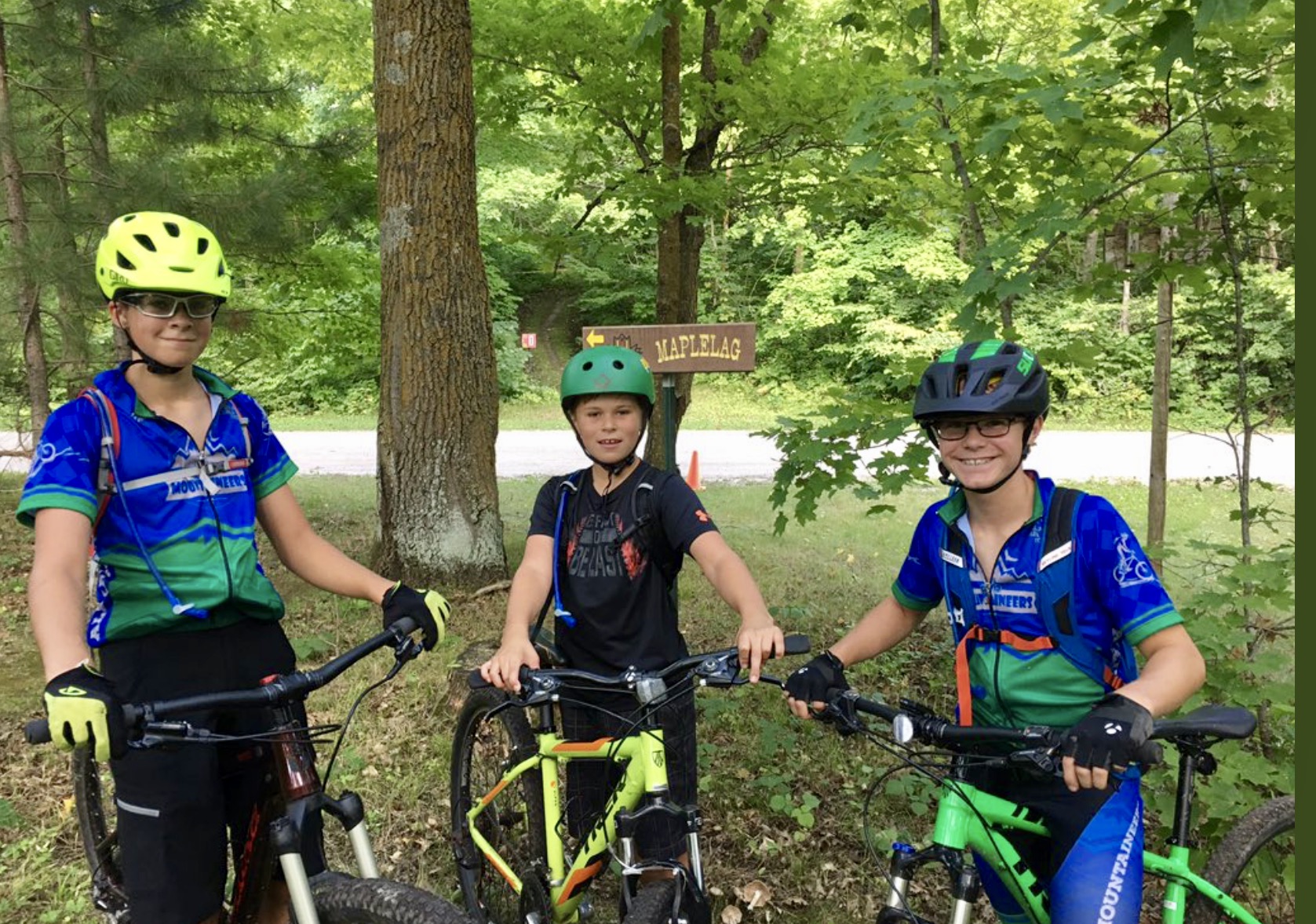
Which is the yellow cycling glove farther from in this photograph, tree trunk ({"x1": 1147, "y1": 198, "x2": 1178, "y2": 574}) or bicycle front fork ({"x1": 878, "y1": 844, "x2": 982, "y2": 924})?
tree trunk ({"x1": 1147, "y1": 198, "x2": 1178, "y2": 574})

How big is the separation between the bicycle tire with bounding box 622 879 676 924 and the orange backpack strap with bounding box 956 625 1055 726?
93cm

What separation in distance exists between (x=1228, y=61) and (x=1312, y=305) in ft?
12.5

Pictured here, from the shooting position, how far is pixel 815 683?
2.27 m

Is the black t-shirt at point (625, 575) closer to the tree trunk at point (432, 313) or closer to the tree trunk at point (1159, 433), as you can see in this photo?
the tree trunk at point (432, 313)

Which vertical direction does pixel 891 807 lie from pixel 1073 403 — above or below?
below

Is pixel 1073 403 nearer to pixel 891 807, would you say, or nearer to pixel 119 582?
pixel 891 807

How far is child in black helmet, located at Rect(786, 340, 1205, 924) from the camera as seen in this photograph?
2.20 metres

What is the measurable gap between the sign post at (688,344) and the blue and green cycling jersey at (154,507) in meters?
3.42

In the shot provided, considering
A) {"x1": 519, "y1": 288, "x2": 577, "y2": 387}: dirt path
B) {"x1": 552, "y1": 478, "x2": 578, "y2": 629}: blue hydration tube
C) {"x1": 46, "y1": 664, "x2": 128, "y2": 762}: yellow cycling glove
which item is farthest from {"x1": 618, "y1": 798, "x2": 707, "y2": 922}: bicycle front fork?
{"x1": 519, "y1": 288, "x2": 577, "y2": 387}: dirt path

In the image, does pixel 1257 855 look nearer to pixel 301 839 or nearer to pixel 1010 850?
pixel 1010 850

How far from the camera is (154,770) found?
2.33 m

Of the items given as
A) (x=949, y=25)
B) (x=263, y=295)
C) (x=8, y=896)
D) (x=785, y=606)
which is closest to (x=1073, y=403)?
(x=949, y=25)

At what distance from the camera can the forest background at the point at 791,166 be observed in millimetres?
4148

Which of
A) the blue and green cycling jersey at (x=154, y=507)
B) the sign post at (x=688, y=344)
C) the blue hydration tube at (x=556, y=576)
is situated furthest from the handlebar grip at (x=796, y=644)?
the sign post at (x=688, y=344)
